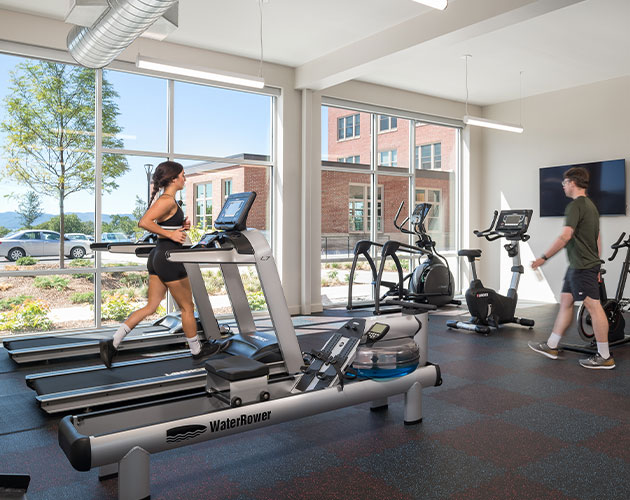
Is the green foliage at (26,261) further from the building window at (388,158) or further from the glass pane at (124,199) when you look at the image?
the building window at (388,158)

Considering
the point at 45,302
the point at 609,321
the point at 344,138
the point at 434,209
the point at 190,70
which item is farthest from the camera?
the point at 434,209

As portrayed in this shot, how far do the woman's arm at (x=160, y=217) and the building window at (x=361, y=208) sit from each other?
451 centimetres

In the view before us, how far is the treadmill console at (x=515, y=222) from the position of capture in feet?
19.6

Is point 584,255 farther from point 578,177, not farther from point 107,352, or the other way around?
point 107,352

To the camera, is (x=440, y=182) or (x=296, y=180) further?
(x=440, y=182)

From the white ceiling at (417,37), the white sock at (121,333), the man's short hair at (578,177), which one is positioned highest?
the white ceiling at (417,37)

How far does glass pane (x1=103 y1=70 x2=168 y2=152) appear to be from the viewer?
234 inches

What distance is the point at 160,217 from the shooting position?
12.2 ft

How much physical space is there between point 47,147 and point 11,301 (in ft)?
5.36

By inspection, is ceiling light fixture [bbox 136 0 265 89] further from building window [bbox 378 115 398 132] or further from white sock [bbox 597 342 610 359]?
white sock [bbox 597 342 610 359]

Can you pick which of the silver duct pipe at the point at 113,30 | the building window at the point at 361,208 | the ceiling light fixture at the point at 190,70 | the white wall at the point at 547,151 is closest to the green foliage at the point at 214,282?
the building window at the point at 361,208

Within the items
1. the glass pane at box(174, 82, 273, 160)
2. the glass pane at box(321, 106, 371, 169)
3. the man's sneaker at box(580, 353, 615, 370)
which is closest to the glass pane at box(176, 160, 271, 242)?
the glass pane at box(174, 82, 273, 160)

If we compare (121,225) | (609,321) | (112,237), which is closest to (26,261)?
(112,237)

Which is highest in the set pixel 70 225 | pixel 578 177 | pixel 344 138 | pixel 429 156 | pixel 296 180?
pixel 344 138
